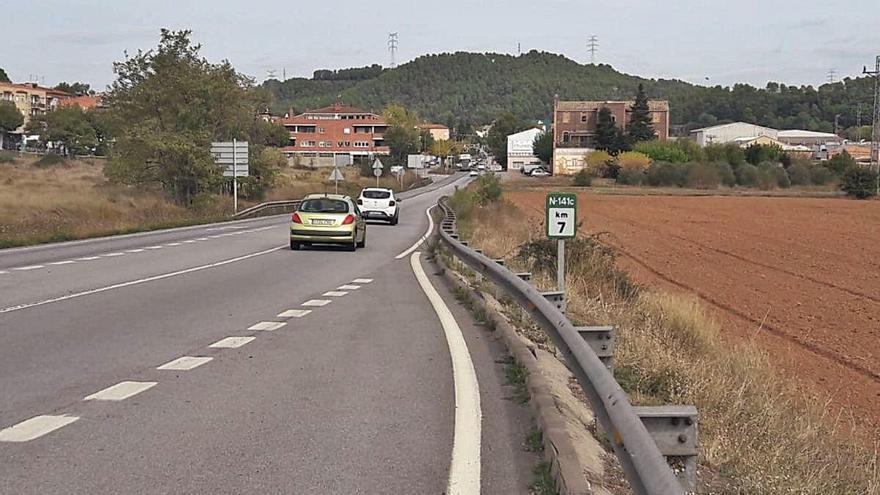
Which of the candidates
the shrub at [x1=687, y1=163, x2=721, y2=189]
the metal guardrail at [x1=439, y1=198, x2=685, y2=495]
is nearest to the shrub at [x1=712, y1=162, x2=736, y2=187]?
the shrub at [x1=687, y1=163, x2=721, y2=189]

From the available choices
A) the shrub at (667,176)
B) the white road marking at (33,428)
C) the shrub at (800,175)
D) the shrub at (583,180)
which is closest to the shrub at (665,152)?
the shrub at (667,176)

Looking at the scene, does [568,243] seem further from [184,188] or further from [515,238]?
[184,188]

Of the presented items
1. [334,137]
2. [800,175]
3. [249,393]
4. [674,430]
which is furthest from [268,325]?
[334,137]

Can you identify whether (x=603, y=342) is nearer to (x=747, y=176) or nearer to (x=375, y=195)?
(x=375, y=195)

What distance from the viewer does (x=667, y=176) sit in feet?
363

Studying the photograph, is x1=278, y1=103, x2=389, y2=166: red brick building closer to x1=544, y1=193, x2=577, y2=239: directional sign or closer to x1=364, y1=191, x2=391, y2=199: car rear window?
x1=364, y1=191, x2=391, y2=199: car rear window

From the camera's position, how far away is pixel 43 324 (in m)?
12.5

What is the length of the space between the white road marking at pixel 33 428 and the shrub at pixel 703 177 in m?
105

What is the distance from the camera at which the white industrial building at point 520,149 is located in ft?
594

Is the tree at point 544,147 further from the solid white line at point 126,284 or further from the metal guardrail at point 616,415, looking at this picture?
the metal guardrail at point 616,415

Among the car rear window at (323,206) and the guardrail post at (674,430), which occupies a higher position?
the car rear window at (323,206)

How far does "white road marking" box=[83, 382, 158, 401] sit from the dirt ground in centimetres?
646

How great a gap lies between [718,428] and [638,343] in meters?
3.06

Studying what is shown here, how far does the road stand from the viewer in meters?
6.09
